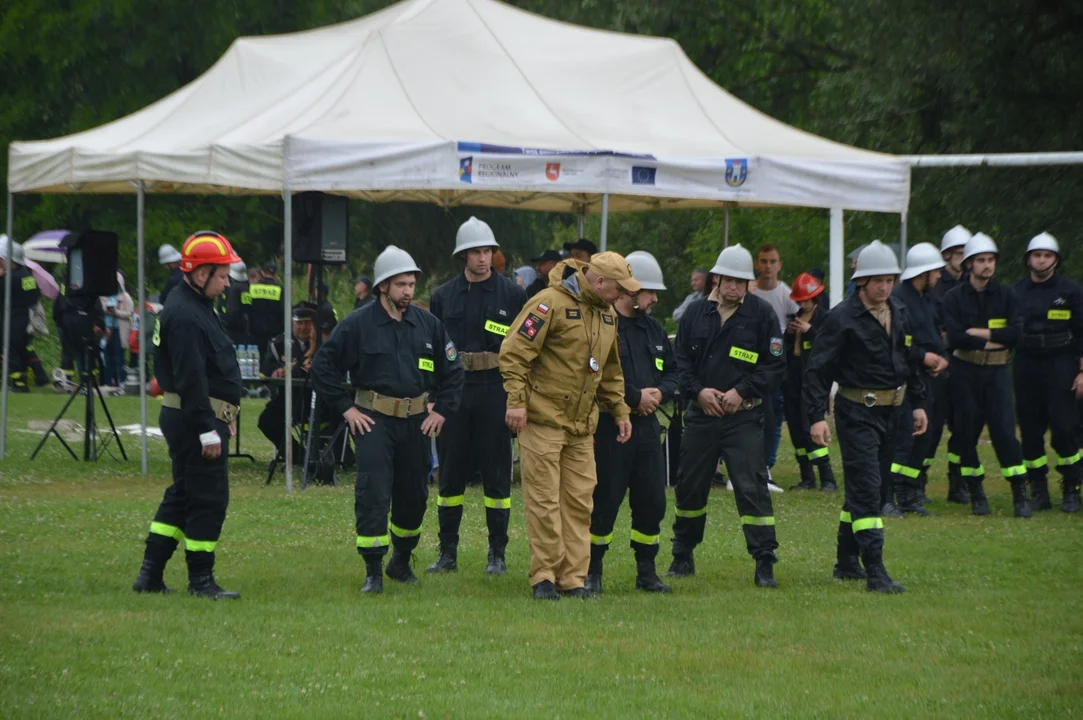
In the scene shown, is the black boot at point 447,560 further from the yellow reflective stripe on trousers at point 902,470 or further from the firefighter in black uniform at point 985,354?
the firefighter in black uniform at point 985,354

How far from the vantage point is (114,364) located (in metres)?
27.7

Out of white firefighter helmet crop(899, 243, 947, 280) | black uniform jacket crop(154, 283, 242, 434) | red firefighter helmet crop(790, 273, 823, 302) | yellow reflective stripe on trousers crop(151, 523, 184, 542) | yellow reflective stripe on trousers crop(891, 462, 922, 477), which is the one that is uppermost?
white firefighter helmet crop(899, 243, 947, 280)

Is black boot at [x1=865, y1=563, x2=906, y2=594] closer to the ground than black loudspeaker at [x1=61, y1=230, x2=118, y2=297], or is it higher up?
closer to the ground

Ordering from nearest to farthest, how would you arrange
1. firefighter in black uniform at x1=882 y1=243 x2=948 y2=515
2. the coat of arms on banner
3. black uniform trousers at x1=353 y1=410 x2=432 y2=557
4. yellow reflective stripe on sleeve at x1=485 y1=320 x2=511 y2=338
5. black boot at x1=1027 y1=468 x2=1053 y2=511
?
black uniform trousers at x1=353 y1=410 x2=432 y2=557, yellow reflective stripe on sleeve at x1=485 y1=320 x2=511 y2=338, firefighter in black uniform at x1=882 y1=243 x2=948 y2=515, black boot at x1=1027 y1=468 x2=1053 y2=511, the coat of arms on banner

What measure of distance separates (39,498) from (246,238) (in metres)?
20.7

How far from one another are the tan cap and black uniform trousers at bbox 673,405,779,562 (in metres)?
1.36

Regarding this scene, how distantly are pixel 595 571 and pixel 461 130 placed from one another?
20.1ft

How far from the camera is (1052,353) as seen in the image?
14109 millimetres

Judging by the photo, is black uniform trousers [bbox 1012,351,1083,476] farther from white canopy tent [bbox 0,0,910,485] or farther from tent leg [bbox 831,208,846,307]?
tent leg [bbox 831,208,846,307]

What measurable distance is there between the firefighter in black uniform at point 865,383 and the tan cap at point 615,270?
1465mm

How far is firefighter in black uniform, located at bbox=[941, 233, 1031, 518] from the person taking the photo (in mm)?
13875

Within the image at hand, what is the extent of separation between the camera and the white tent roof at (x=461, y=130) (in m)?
14.2

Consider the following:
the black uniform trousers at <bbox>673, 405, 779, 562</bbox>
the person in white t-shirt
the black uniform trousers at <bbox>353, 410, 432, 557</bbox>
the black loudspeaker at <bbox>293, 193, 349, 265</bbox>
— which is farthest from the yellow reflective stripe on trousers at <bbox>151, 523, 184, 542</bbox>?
the person in white t-shirt

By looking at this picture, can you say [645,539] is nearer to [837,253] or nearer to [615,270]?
[615,270]
